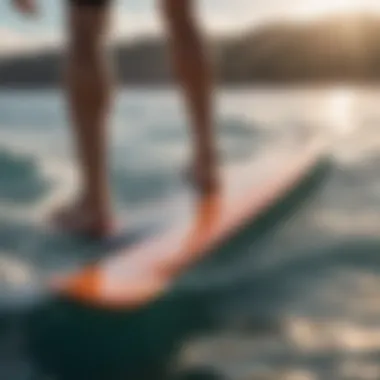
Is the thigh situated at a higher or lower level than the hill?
lower

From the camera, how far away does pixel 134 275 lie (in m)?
0.83

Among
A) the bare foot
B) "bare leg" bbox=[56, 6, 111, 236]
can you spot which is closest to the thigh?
"bare leg" bbox=[56, 6, 111, 236]

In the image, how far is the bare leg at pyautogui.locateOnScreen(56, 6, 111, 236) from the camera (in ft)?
2.87

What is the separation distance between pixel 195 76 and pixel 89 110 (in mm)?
106

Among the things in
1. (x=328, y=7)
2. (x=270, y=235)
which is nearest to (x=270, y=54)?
(x=328, y=7)

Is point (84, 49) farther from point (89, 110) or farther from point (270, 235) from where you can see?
point (270, 235)

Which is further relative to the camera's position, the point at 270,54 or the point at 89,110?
the point at 270,54

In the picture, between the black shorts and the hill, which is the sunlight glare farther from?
the black shorts

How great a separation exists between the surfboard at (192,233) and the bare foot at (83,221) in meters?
0.04

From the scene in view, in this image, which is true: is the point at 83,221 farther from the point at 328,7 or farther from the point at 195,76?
the point at 328,7

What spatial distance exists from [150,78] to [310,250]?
0.22 meters

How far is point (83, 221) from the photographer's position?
0.90m

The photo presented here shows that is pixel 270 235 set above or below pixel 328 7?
below

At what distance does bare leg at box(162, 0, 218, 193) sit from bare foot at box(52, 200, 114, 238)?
3.8 inches
